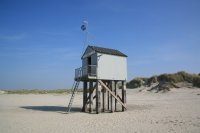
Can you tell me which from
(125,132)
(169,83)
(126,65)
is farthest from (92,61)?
(169,83)

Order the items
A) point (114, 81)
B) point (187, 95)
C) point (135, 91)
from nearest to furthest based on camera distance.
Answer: point (114, 81) < point (187, 95) < point (135, 91)

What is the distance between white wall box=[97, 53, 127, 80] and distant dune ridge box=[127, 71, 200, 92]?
1813 centimetres

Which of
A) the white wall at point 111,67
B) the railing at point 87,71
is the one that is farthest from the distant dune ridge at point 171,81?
the railing at point 87,71

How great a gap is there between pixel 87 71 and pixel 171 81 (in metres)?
23.3

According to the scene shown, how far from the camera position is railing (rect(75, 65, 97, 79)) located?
22109mm

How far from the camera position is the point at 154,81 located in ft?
148

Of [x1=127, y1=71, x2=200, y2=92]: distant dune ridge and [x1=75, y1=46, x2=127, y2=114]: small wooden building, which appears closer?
[x1=75, y1=46, x2=127, y2=114]: small wooden building

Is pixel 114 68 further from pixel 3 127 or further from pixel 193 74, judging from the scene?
pixel 193 74

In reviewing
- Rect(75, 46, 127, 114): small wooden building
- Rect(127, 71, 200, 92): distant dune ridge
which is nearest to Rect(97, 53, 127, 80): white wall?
Rect(75, 46, 127, 114): small wooden building

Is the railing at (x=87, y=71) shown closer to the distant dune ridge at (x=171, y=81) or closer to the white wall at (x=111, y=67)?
the white wall at (x=111, y=67)

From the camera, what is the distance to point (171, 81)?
136 feet

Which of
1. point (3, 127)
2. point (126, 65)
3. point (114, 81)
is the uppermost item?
point (126, 65)

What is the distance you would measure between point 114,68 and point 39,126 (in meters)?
10.6

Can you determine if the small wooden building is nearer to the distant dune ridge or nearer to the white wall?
the white wall
